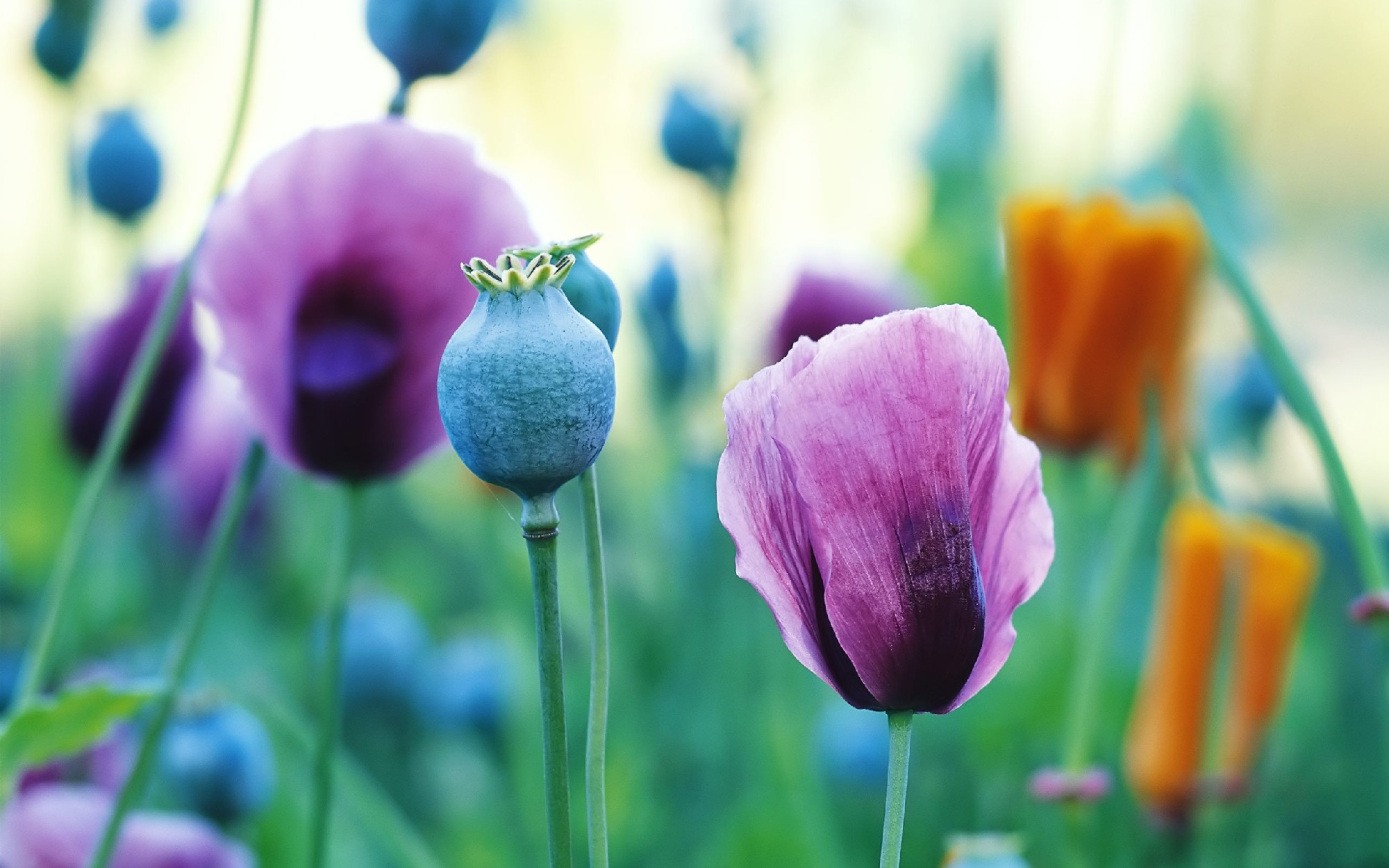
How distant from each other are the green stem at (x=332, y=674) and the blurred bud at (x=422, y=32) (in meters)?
0.07

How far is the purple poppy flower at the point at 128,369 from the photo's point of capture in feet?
1.27

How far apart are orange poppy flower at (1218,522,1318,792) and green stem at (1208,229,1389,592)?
0.11m

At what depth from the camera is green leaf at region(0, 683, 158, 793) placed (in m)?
0.24

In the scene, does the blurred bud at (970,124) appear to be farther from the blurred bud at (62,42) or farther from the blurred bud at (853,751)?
the blurred bud at (62,42)

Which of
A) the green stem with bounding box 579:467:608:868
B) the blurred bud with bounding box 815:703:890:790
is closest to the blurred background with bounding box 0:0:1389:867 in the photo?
the blurred bud with bounding box 815:703:890:790

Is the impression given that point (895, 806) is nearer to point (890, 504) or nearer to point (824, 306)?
point (890, 504)

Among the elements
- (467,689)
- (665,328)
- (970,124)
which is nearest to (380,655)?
(467,689)

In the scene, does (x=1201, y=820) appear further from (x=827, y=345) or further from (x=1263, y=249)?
(x=1263, y=249)

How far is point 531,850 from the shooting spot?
542mm

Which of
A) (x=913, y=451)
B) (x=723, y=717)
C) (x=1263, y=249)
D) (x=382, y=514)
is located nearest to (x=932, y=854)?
(x=723, y=717)

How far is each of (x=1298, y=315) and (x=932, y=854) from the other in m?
0.60

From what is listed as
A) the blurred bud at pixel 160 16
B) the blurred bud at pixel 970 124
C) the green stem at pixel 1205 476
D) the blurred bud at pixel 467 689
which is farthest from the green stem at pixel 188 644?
the blurred bud at pixel 970 124

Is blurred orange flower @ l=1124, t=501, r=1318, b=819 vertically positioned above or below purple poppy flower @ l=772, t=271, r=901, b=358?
below

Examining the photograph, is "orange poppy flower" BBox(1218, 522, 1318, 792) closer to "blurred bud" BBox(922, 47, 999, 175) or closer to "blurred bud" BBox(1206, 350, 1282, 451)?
"blurred bud" BBox(1206, 350, 1282, 451)
